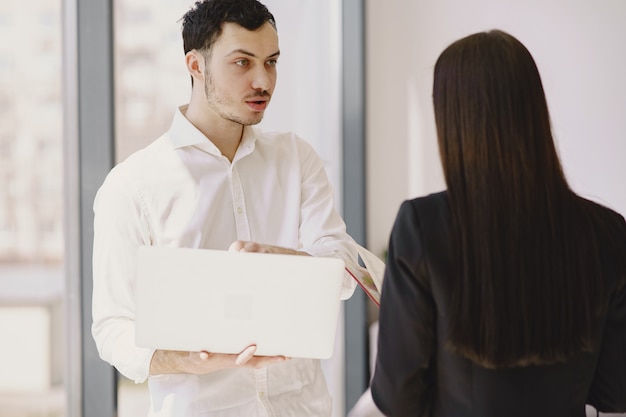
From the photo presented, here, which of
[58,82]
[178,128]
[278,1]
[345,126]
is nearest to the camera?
[178,128]

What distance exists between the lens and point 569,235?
1.20m

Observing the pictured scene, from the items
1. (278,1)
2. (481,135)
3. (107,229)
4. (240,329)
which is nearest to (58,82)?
(278,1)

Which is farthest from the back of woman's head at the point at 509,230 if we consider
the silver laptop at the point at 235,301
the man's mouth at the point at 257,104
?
the man's mouth at the point at 257,104

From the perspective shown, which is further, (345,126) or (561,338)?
(345,126)

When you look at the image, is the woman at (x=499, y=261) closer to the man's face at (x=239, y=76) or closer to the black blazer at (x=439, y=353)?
the black blazer at (x=439, y=353)

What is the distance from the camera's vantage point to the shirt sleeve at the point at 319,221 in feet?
5.97

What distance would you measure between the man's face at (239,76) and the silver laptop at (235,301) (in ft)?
1.93

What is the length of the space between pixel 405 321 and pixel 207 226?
2.38 feet

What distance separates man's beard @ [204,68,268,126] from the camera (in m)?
1.87

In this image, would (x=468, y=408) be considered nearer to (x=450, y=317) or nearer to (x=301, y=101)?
(x=450, y=317)

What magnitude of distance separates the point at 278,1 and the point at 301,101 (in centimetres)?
42

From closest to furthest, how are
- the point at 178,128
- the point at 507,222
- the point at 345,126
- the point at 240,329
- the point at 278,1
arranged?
the point at 507,222 → the point at 240,329 → the point at 178,128 → the point at 278,1 → the point at 345,126

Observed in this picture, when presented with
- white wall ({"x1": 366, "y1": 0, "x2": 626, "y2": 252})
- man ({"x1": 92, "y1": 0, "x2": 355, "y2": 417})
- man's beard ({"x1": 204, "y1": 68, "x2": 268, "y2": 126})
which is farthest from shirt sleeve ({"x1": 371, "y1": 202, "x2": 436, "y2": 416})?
white wall ({"x1": 366, "y1": 0, "x2": 626, "y2": 252})

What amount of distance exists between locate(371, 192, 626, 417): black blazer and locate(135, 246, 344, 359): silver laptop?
0.60 feet
